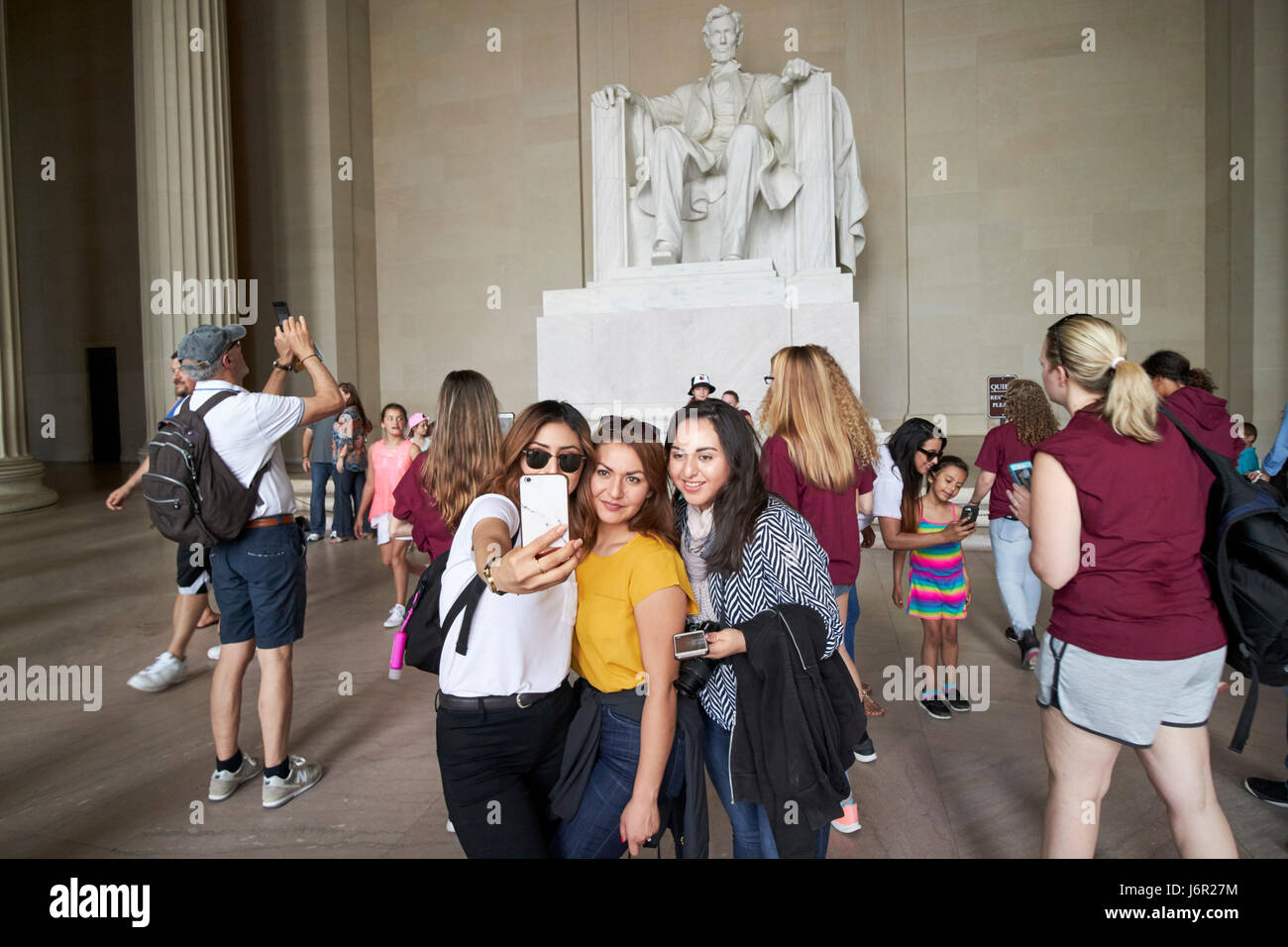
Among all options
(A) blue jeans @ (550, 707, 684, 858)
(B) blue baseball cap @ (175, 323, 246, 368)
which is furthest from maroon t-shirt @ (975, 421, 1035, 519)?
(B) blue baseball cap @ (175, 323, 246, 368)

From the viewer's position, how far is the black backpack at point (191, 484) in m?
2.77

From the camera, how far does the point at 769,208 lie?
351 inches

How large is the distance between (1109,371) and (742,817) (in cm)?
140

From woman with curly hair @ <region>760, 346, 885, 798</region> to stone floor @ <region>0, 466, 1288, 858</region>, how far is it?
0.56 m

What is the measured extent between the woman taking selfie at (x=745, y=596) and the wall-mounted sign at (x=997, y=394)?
9.18m

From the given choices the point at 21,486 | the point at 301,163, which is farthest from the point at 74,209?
the point at 21,486

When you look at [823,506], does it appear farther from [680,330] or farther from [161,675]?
[680,330]

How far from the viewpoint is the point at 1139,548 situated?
1.89 metres

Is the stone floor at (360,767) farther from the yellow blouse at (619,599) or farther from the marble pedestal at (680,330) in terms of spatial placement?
the marble pedestal at (680,330)

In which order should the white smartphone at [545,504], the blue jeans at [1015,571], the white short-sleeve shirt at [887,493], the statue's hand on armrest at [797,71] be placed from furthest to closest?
the statue's hand on armrest at [797,71], the blue jeans at [1015,571], the white short-sleeve shirt at [887,493], the white smartphone at [545,504]

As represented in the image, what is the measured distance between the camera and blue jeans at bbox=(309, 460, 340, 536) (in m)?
8.28

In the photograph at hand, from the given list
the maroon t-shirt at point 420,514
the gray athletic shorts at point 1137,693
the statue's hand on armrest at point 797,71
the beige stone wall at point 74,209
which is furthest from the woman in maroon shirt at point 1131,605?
the beige stone wall at point 74,209
